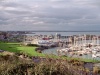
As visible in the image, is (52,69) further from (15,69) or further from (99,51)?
(99,51)

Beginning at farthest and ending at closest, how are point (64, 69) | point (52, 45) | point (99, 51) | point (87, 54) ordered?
1. point (52, 45)
2. point (99, 51)
3. point (87, 54)
4. point (64, 69)

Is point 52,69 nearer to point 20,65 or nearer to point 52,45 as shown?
point 20,65

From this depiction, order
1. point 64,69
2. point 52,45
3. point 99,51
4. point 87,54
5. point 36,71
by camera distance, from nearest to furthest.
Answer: point 36,71 < point 64,69 < point 87,54 < point 99,51 < point 52,45

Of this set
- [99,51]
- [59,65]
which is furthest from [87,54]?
[59,65]

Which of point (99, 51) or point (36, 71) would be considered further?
point (99, 51)

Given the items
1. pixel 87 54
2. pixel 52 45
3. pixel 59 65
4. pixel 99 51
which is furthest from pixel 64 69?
pixel 52 45

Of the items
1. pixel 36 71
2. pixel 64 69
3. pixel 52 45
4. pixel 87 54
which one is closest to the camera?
pixel 36 71

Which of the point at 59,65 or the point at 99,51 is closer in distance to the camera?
the point at 59,65

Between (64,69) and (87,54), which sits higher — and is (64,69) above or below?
above

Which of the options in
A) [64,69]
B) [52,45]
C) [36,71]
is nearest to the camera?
[36,71]
